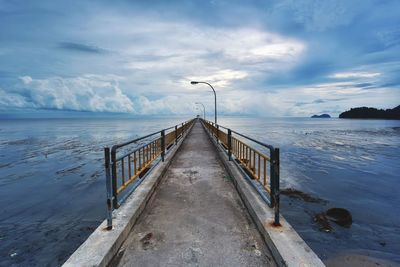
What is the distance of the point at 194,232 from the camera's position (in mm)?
3949

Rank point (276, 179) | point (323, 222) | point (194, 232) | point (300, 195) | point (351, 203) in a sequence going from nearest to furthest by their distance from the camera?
point (276, 179) < point (194, 232) < point (323, 222) < point (351, 203) < point (300, 195)

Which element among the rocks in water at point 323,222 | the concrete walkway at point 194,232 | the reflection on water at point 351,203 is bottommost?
the reflection on water at point 351,203

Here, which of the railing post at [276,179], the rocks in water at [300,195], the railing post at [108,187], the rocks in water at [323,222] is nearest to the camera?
the railing post at [108,187]

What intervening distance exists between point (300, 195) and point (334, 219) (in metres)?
2.40

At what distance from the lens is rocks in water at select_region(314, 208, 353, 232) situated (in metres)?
6.70

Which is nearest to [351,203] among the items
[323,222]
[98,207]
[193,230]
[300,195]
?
[300,195]

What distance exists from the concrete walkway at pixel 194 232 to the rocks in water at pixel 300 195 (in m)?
4.15

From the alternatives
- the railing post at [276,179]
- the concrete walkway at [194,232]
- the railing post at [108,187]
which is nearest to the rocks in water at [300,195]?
the concrete walkway at [194,232]

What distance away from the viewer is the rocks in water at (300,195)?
8955 millimetres

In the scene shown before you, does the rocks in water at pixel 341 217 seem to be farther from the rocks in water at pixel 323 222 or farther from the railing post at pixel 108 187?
the railing post at pixel 108 187

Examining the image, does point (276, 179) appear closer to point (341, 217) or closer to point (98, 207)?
point (341, 217)

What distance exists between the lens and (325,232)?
634cm

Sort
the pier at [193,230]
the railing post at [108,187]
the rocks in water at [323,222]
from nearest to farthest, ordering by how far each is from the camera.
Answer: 1. the pier at [193,230]
2. the railing post at [108,187]
3. the rocks in water at [323,222]

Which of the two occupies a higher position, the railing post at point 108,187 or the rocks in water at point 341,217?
the railing post at point 108,187
